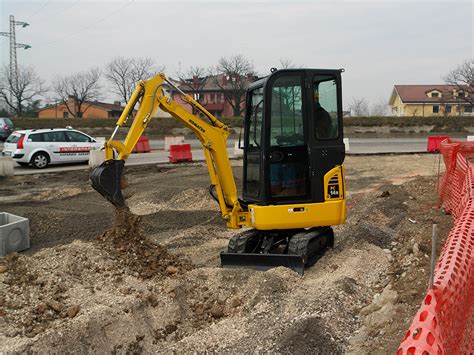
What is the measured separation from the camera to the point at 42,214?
10.2 metres

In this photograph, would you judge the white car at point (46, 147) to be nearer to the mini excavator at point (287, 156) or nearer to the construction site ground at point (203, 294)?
the construction site ground at point (203, 294)

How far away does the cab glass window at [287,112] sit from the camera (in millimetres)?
6250

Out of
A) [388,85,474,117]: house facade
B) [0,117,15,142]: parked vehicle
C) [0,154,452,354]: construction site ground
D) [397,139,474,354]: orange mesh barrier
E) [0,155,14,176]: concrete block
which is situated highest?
[388,85,474,117]: house facade

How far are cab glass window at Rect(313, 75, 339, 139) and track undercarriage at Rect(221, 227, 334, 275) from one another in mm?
1420

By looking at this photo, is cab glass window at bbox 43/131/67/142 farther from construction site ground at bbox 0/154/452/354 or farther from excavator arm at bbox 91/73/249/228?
excavator arm at bbox 91/73/249/228

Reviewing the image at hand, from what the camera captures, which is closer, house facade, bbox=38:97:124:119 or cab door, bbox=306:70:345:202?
cab door, bbox=306:70:345:202

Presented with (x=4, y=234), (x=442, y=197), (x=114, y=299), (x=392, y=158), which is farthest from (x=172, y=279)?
(x=392, y=158)

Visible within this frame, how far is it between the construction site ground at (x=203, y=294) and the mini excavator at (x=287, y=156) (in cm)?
51

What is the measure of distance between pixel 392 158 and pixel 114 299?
1879 centimetres

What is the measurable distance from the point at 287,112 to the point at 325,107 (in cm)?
57

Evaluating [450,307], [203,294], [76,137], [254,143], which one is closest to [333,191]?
[254,143]

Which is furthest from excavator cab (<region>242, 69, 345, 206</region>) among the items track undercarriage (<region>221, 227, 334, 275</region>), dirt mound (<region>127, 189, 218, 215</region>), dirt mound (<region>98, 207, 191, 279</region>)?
dirt mound (<region>127, 189, 218, 215</region>)

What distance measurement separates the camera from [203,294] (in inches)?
219

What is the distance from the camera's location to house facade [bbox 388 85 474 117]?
220 ft
